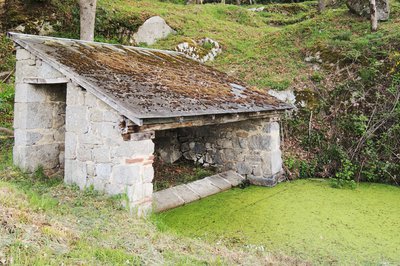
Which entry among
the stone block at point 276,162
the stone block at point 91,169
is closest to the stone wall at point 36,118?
the stone block at point 91,169

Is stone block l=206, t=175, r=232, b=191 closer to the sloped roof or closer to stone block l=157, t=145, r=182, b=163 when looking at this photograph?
stone block l=157, t=145, r=182, b=163

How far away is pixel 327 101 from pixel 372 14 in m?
4.83

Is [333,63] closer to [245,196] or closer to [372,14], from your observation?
[372,14]

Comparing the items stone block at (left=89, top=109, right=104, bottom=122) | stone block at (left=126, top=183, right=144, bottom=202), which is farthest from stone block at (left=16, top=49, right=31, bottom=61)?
stone block at (left=126, top=183, right=144, bottom=202)

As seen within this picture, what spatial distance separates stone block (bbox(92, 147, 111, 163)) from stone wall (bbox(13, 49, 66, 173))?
142 centimetres

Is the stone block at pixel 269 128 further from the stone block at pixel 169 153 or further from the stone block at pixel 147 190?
the stone block at pixel 147 190

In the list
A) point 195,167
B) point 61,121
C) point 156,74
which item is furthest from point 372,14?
point 61,121

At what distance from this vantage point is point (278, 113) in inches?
335

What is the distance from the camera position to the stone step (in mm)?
6693

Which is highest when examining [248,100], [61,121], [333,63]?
[333,63]

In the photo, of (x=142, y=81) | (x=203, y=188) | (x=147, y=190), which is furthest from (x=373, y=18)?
(x=147, y=190)

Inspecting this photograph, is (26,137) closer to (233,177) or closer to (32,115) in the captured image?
(32,115)

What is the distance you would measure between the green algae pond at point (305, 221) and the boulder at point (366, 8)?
8146 millimetres

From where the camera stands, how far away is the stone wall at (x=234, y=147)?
8.38 m
